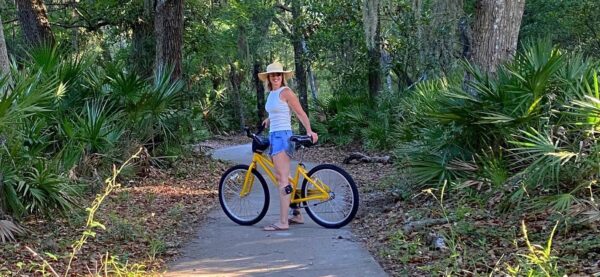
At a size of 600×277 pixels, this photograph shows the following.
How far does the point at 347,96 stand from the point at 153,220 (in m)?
13.4

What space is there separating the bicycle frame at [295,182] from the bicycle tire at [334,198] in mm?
47

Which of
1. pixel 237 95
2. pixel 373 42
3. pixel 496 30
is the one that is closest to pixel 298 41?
pixel 373 42

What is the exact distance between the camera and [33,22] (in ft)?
39.9

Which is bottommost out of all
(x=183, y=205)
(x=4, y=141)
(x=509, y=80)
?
(x=183, y=205)

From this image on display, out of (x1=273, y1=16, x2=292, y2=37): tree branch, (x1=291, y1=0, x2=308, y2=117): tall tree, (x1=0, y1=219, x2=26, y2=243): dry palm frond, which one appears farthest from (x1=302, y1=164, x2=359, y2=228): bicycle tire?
(x1=273, y1=16, x2=292, y2=37): tree branch

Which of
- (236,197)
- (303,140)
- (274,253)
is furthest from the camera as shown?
(236,197)

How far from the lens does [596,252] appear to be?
4.28 metres

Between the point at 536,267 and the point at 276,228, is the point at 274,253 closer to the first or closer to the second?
the point at 276,228

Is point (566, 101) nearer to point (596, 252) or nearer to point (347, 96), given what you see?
point (596, 252)

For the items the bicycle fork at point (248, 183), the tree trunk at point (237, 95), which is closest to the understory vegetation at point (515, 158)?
the bicycle fork at point (248, 183)

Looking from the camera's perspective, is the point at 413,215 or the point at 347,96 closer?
the point at 413,215

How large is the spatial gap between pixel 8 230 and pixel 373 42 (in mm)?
12666

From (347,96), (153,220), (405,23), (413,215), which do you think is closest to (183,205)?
(153,220)

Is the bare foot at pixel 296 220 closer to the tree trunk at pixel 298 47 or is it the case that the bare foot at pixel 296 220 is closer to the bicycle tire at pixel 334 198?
the bicycle tire at pixel 334 198
